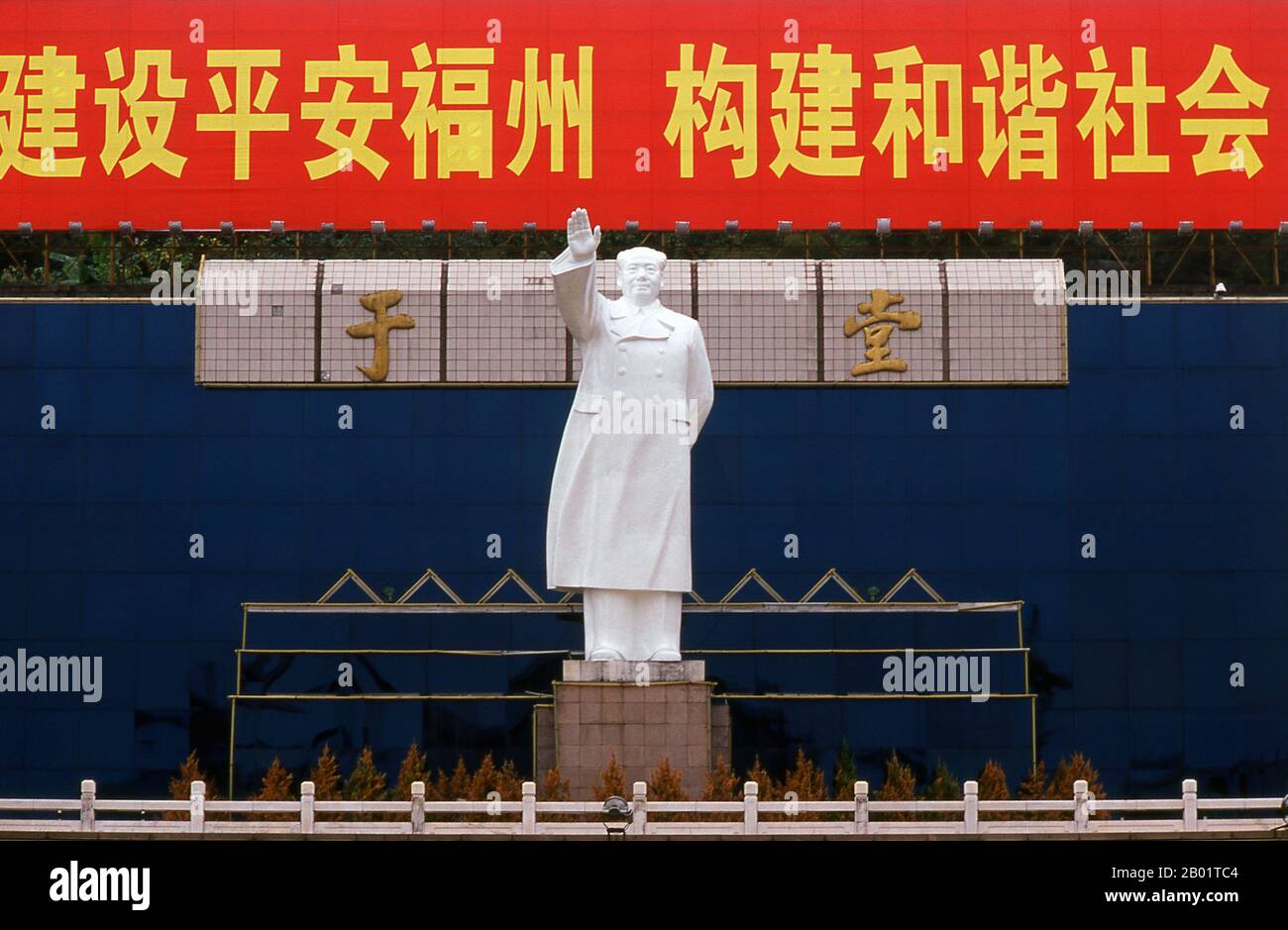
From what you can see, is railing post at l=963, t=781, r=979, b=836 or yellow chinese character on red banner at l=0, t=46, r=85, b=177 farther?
yellow chinese character on red banner at l=0, t=46, r=85, b=177

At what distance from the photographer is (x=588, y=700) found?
31047mm

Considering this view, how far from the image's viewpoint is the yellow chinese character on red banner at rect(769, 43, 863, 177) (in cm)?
3922

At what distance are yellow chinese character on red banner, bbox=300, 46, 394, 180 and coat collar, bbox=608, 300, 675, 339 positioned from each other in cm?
Result: 908

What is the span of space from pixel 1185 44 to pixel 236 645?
18.2m

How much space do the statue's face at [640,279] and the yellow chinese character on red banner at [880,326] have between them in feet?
24.2

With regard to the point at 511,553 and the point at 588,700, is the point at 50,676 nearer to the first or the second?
the point at 511,553

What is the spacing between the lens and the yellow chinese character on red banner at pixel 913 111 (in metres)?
39.2

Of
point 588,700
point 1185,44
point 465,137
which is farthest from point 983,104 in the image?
point 588,700

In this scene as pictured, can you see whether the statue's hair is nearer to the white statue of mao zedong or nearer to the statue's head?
the statue's head

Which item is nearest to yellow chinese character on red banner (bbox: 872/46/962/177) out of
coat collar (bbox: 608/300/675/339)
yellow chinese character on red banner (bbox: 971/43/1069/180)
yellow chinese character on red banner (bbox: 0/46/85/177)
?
yellow chinese character on red banner (bbox: 971/43/1069/180)

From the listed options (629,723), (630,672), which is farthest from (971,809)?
(630,672)

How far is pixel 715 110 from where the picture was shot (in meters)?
39.4

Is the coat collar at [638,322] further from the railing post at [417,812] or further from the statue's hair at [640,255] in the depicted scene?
the railing post at [417,812]

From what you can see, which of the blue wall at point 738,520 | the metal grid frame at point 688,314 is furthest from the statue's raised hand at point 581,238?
the blue wall at point 738,520
